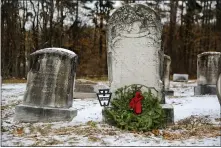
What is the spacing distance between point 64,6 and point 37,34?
329 centimetres

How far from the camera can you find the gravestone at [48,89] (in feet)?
24.8

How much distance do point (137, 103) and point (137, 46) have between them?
1.23 meters

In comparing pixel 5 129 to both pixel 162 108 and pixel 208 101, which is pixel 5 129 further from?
pixel 208 101

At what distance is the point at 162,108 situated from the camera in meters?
6.77

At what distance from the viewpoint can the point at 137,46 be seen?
7066 millimetres

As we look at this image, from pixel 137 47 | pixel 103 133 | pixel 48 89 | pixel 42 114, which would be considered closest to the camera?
pixel 103 133

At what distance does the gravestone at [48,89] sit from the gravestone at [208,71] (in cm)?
686

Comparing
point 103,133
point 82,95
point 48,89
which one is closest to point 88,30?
point 82,95

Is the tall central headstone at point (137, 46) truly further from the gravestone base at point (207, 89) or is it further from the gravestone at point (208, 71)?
the gravestone base at point (207, 89)

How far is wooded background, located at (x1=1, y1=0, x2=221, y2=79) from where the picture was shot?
2697 cm

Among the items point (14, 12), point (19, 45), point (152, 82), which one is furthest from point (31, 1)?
point (152, 82)

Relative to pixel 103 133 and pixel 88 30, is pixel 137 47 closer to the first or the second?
pixel 103 133

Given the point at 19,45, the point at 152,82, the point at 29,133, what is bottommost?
the point at 29,133

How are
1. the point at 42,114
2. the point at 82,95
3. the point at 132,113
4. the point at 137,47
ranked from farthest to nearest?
the point at 82,95
the point at 42,114
the point at 137,47
the point at 132,113
